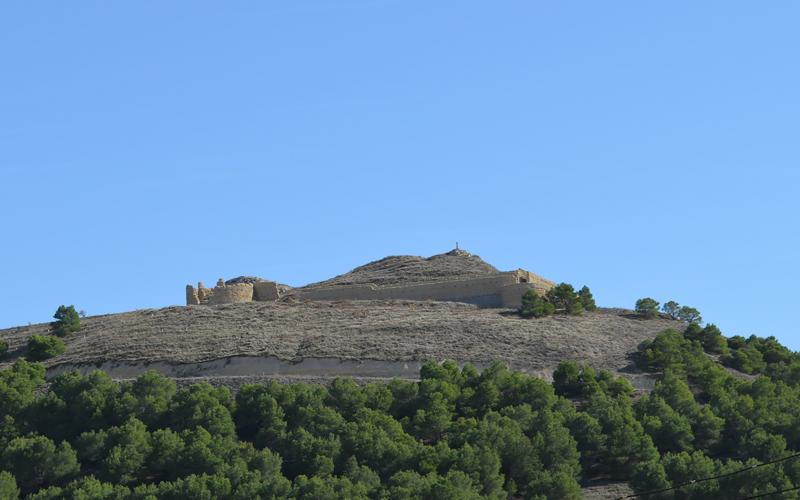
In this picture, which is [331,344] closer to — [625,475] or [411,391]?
[411,391]

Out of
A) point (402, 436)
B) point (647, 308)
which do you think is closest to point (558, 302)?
point (647, 308)

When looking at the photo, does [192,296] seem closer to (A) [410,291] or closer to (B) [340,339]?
(A) [410,291]

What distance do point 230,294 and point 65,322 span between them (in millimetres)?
7714

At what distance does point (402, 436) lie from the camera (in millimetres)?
70125

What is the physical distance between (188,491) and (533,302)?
26011 millimetres

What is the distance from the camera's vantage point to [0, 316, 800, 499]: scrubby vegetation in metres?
65.5

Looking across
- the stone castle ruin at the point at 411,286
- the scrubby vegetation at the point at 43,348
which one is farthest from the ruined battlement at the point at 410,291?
the scrubby vegetation at the point at 43,348

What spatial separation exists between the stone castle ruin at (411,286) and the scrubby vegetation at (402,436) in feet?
40.1

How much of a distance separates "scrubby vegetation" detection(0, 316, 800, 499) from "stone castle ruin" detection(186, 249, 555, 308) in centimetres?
1222

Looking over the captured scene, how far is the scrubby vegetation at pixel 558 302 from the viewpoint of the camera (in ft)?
285

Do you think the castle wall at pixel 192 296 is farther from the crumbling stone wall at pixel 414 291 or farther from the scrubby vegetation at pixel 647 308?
the scrubby vegetation at pixel 647 308

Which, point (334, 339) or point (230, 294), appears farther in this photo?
point (230, 294)

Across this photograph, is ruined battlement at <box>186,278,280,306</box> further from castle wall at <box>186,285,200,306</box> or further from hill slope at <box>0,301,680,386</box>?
hill slope at <box>0,301,680,386</box>

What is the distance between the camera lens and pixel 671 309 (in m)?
90.8
